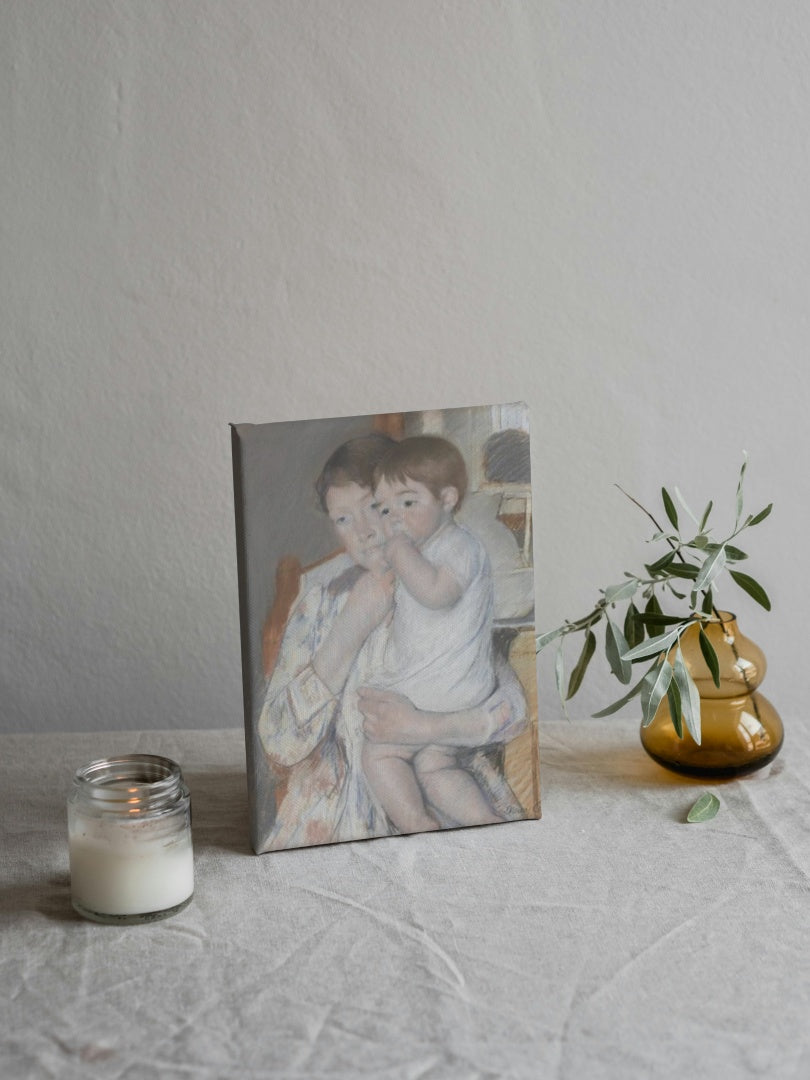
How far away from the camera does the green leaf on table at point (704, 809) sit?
86 centimetres

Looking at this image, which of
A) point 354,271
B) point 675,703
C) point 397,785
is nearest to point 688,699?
point 675,703

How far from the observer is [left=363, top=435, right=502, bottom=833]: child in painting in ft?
2.65

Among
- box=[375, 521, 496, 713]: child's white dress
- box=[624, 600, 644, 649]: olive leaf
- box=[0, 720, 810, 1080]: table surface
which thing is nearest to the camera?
box=[0, 720, 810, 1080]: table surface

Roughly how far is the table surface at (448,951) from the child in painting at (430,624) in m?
0.03

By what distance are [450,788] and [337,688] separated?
117mm

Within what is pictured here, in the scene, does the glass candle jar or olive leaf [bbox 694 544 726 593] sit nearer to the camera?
the glass candle jar

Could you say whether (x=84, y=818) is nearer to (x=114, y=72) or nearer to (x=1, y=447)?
(x=1, y=447)

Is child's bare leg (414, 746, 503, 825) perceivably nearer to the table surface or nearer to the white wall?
the table surface

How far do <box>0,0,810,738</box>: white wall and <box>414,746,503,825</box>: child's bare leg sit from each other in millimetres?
354

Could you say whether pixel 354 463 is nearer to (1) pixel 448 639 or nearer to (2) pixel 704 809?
(1) pixel 448 639

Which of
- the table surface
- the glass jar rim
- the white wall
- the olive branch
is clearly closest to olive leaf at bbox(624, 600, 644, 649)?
the olive branch

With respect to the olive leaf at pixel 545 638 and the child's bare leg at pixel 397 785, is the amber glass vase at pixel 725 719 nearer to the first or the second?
the olive leaf at pixel 545 638

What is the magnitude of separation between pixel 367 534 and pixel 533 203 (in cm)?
45

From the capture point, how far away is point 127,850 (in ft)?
2.35
